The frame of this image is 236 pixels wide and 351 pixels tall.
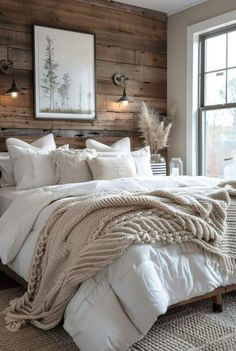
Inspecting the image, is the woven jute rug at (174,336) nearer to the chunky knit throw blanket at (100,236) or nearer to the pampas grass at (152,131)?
the chunky knit throw blanket at (100,236)

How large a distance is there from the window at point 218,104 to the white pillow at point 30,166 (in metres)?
2.06

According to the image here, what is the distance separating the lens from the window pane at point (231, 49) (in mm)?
4602

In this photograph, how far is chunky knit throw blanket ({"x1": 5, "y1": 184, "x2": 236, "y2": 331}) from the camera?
82.6 inches

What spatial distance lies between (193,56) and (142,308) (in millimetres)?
3714

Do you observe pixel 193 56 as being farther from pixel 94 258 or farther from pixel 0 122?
pixel 94 258

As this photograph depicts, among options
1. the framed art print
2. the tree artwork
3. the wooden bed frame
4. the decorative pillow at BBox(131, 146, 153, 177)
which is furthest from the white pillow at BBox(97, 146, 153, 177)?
the wooden bed frame

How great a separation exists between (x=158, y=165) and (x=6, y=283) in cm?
236

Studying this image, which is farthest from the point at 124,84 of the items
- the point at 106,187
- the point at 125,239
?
the point at 125,239

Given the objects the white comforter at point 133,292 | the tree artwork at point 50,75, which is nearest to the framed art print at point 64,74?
the tree artwork at point 50,75

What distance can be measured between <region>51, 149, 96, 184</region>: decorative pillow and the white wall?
1735 millimetres

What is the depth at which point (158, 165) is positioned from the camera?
16.0ft

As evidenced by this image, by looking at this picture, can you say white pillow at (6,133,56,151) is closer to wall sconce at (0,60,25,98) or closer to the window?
wall sconce at (0,60,25,98)

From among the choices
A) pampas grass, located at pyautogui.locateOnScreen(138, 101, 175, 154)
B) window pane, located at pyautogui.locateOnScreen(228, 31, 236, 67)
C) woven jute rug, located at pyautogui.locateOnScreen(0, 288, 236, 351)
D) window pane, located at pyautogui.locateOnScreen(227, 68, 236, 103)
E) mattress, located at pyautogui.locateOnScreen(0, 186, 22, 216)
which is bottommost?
woven jute rug, located at pyautogui.locateOnScreen(0, 288, 236, 351)

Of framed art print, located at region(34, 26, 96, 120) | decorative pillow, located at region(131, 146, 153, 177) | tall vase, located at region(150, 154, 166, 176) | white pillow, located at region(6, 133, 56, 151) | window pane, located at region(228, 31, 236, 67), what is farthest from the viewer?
tall vase, located at region(150, 154, 166, 176)
